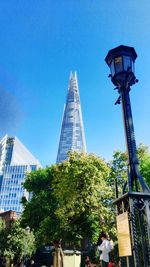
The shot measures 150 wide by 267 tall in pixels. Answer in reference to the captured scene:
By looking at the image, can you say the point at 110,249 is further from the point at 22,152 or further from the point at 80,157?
the point at 22,152

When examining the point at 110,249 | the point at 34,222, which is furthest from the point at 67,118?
the point at 110,249

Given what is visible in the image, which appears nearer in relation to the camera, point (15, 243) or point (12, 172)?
point (15, 243)

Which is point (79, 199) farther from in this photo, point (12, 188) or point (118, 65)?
point (12, 188)

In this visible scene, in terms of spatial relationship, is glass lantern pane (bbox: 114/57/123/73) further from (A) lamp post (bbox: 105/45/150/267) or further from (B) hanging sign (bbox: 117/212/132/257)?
(B) hanging sign (bbox: 117/212/132/257)

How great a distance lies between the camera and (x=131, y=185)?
3174mm

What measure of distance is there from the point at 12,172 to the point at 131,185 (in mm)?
132998

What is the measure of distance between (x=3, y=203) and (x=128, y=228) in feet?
430

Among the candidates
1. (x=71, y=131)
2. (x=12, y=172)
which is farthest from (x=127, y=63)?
(x=71, y=131)

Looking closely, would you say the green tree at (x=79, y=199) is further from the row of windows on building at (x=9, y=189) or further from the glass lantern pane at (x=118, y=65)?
the row of windows on building at (x=9, y=189)

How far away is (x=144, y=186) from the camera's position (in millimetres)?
3100

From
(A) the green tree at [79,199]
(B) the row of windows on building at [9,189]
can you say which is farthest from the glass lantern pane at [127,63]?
(B) the row of windows on building at [9,189]

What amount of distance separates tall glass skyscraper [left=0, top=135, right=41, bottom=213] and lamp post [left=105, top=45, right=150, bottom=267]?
112023 mm

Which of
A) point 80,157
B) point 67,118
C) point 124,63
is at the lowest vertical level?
point 124,63

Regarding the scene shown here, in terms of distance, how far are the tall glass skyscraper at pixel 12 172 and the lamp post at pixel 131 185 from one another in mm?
112023
